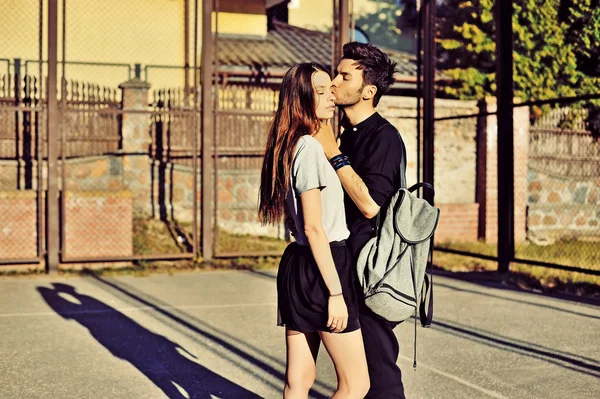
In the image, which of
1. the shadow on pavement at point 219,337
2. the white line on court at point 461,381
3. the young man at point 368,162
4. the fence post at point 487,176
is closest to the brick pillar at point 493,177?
the fence post at point 487,176

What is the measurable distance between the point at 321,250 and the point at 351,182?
1.25 ft

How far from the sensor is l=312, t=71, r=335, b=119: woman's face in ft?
13.0

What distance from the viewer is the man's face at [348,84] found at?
434 centimetres

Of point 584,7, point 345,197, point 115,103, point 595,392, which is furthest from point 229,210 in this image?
point 345,197

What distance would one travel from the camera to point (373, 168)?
4203 millimetres

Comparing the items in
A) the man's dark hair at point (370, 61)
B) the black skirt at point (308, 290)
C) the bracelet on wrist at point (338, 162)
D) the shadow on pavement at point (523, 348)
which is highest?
the man's dark hair at point (370, 61)

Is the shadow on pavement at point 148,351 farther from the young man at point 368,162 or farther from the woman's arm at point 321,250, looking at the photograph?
the woman's arm at point 321,250

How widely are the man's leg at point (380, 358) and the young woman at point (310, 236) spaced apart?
23cm

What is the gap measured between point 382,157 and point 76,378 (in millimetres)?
3447

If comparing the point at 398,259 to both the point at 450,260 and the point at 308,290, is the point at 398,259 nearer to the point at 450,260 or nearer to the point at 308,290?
the point at 308,290

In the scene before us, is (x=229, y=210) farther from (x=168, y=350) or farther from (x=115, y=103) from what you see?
(x=168, y=350)

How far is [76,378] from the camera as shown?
662cm

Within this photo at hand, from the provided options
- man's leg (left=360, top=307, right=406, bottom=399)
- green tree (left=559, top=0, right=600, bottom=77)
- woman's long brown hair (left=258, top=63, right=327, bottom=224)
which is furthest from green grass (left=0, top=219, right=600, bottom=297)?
woman's long brown hair (left=258, top=63, right=327, bottom=224)

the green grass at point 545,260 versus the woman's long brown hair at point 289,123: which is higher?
the woman's long brown hair at point 289,123
